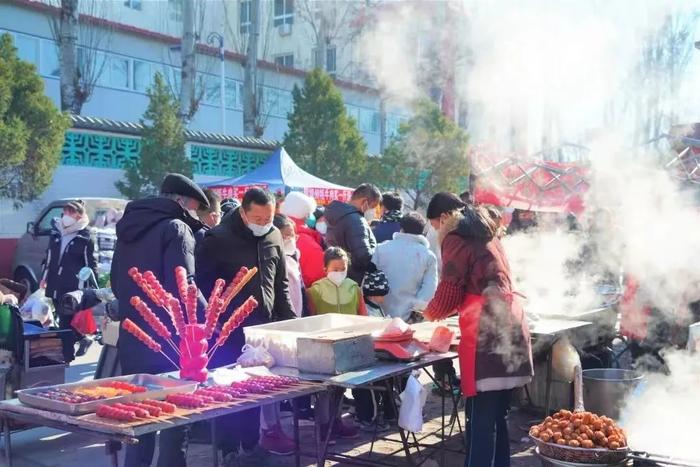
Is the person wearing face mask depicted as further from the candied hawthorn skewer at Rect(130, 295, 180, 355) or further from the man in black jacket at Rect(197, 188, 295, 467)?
the candied hawthorn skewer at Rect(130, 295, 180, 355)

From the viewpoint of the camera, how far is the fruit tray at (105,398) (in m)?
2.99

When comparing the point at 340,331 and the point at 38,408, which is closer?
the point at 38,408

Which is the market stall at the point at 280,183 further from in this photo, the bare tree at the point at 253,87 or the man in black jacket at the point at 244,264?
the man in black jacket at the point at 244,264

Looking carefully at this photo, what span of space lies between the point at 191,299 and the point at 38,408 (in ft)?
2.89

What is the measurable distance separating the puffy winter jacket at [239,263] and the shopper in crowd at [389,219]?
251 cm

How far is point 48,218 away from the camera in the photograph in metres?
11.2

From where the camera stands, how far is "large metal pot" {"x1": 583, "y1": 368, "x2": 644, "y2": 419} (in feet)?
15.4

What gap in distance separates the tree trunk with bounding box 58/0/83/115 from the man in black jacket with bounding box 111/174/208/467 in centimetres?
1271

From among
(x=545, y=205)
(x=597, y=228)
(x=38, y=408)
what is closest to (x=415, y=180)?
(x=545, y=205)

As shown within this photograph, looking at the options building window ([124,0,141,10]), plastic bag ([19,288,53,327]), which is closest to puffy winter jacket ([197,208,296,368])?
plastic bag ([19,288,53,327])

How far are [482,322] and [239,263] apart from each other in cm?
156

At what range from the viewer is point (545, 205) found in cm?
988

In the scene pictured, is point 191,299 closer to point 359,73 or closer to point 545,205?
point 545,205

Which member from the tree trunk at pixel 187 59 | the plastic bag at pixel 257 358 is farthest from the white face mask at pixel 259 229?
the tree trunk at pixel 187 59
